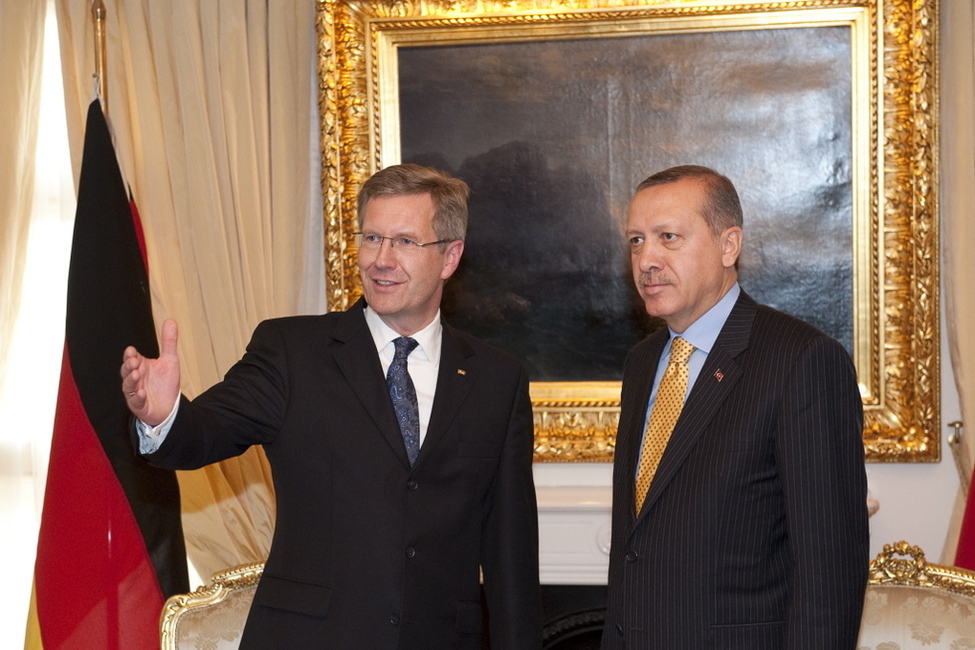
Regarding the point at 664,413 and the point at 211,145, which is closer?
the point at 664,413

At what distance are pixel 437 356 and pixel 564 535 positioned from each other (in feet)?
5.43

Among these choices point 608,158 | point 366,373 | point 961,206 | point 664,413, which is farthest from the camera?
point 608,158

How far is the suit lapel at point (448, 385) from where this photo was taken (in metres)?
2.51

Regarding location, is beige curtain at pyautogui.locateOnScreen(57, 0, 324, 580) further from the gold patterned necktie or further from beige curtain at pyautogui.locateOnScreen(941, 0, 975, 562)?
beige curtain at pyautogui.locateOnScreen(941, 0, 975, 562)

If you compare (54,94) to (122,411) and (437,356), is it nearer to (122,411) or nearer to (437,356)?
(122,411)

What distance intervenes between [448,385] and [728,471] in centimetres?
78

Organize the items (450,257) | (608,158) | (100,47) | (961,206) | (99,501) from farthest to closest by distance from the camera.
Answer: (608,158), (100,47), (961,206), (99,501), (450,257)

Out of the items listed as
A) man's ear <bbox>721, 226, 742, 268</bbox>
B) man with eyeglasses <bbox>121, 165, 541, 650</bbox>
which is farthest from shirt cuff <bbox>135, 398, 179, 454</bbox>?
man's ear <bbox>721, 226, 742, 268</bbox>

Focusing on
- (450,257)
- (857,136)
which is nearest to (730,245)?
(450,257)

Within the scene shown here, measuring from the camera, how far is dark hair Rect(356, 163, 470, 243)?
266 cm

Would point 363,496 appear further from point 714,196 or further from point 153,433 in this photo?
point 714,196

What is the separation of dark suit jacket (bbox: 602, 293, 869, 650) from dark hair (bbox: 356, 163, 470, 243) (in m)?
0.80

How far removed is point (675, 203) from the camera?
2395 mm

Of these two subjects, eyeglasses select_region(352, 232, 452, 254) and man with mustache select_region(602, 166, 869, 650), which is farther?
eyeglasses select_region(352, 232, 452, 254)
